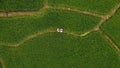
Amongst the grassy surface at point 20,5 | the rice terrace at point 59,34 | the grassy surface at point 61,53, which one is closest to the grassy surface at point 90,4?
the rice terrace at point 59,34

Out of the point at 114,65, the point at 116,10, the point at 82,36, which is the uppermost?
the point at 116,10

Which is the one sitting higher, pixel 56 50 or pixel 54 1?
pixel 54 1

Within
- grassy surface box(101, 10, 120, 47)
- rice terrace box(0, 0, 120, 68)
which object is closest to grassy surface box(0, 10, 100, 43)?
rice terrace box(0, 0, 120, 68)

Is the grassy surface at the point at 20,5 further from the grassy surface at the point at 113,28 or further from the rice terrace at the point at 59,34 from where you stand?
the grassy surface at the point at 113,28

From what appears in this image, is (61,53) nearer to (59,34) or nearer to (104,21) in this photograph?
(59,34)

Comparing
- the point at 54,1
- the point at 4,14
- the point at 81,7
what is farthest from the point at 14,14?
the point at 81,7

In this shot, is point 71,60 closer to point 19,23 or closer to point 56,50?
point 56,50

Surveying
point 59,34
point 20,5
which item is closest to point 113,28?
point 59,34

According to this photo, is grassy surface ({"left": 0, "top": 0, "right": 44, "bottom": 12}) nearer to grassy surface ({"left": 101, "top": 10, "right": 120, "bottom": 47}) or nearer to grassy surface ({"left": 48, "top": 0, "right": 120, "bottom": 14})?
grassy surface ({"left": 48, "top": 0, "right": 120, "bottom": 14})
